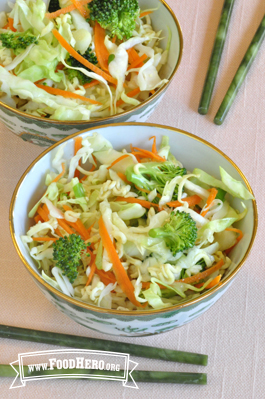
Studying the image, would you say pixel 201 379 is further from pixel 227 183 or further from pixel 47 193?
pixel 47 193

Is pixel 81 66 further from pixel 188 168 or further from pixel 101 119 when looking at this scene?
pixel 188 168

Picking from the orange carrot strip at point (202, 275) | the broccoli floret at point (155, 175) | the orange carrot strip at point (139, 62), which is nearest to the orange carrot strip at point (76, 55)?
the orange carrot strip at point (139, 62)

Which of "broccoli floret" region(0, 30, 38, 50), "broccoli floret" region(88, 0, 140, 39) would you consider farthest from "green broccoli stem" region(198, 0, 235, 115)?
"broccoli floret" region(0, 30, 38, 50)

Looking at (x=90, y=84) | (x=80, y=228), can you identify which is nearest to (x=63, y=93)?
(x=90, y=84)

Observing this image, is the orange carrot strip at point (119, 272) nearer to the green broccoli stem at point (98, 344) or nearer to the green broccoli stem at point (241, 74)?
the green broccoli stem at point (98, 344)

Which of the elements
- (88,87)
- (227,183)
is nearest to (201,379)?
(227,183)

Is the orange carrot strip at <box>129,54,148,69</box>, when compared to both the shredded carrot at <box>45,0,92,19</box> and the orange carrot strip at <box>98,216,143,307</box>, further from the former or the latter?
the orange carrot strip at <box>98,216,143,307</box>
